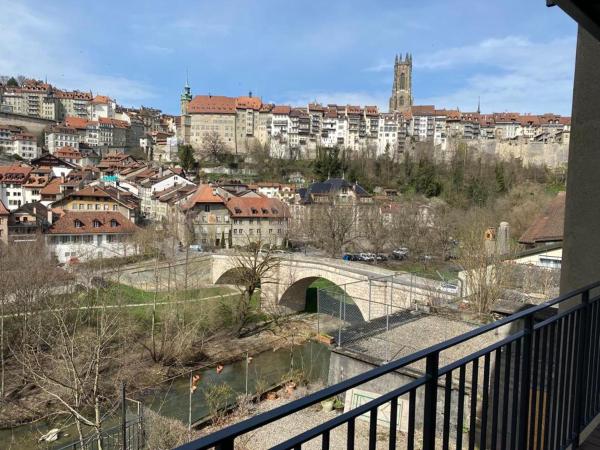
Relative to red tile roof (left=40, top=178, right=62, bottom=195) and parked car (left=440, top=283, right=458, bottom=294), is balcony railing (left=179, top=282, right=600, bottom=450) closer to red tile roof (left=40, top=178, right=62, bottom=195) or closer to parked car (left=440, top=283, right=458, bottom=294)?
parked car (left=440, top=283, right=458, bottom=294)

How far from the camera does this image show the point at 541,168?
68062mm

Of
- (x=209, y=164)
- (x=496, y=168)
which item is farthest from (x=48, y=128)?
(x=496, y=168)

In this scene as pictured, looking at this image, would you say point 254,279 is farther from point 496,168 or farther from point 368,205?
point 496,168

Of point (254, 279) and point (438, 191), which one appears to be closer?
point (254, 279)

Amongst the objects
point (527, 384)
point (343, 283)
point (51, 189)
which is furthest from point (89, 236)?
point (527, 384)

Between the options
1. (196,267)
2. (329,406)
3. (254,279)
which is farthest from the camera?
(196,267)

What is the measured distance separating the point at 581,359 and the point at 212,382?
16653 millimetres

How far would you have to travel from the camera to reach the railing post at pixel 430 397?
1715 mm

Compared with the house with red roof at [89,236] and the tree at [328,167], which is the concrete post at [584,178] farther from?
the tree at [328,167]

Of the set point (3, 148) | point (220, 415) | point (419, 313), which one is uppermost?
point (3, 148)

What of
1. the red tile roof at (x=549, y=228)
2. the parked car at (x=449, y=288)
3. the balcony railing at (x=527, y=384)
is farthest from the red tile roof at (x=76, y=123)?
the balcony railing at (x=527, y=384)

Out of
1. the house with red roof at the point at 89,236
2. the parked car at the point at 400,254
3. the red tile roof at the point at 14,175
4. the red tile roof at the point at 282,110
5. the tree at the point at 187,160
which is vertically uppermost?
the red tile roof at the point at 282,110

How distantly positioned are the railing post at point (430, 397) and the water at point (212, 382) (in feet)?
43.4

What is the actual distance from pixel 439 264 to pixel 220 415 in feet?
86.2
